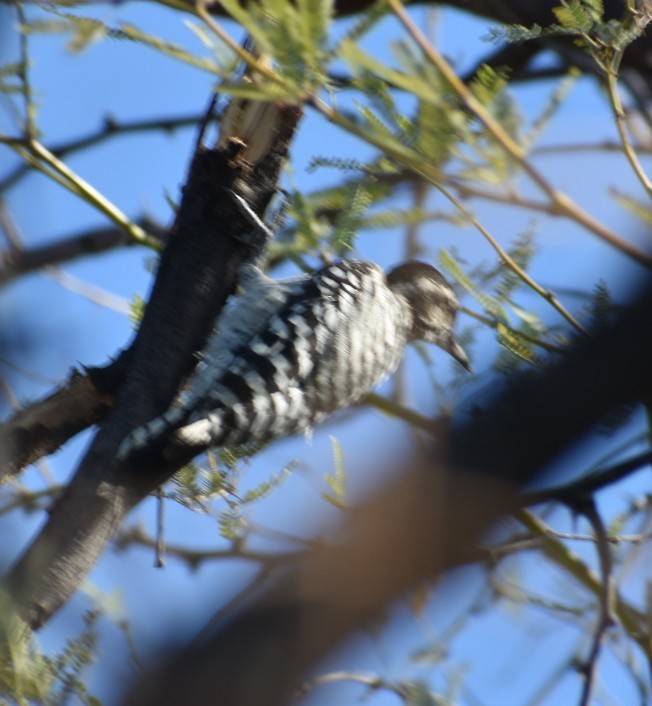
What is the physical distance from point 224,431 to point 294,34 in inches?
59.0

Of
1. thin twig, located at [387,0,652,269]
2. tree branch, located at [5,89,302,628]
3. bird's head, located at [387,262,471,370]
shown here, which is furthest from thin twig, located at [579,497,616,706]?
bird's head, located at [387,262,471,370]

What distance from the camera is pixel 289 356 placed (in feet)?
12.3

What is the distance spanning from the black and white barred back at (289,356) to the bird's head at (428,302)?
0.09 metres

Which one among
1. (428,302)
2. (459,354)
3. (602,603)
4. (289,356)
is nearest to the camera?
(602,603)

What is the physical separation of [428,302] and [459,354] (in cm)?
46

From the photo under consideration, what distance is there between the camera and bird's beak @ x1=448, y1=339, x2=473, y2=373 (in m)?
3.97

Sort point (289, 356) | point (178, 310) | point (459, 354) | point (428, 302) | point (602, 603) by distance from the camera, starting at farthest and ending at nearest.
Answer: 1. point (428, 302)
2. point (459, 354)
3. point (289, 356)
4. point (178, 310)
5. point (602, 603)

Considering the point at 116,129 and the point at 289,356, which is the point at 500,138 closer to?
the point at 289,356

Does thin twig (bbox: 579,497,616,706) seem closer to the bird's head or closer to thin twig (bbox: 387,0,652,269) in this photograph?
thin twig (bbox: 387,0,652,269)

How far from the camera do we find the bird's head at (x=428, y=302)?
15.4ft

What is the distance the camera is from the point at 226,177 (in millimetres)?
3346

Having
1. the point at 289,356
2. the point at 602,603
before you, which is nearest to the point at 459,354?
the point at 289,356

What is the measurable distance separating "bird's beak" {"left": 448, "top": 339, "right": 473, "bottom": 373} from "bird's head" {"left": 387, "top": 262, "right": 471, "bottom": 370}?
4 cm

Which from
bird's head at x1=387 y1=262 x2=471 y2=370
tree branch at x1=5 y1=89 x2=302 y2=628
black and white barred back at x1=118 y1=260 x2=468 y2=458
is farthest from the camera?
bird's head at x1=387 y1=262 x2=471 y2=370
